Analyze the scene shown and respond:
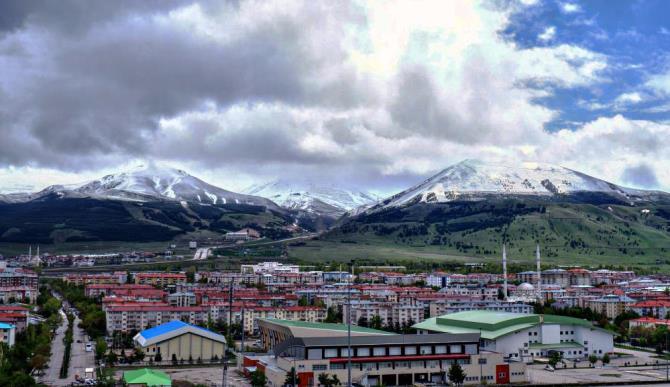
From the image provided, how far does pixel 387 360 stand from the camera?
31.4m

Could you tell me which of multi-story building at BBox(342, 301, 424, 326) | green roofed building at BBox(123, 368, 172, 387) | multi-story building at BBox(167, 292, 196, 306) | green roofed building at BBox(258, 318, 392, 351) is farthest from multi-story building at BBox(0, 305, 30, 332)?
multi-story building at BBox(342, 301, 424, 326)

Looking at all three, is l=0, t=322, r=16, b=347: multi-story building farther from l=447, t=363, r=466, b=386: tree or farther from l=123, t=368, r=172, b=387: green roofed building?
l=447, t=363, r=466, b=386: tree

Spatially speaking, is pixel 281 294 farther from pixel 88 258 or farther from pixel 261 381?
pixel 88 258

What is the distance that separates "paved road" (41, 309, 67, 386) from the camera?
1185 inches

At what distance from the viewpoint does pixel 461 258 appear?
342 feet

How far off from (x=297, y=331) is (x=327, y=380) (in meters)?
6.40

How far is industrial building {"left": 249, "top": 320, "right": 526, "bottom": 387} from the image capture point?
30.4 m

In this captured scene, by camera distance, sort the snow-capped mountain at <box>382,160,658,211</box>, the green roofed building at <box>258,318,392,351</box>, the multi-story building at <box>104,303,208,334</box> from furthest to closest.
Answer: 1. the snow-capped mountain at <box>382,160,658,211</box>
2. the multi-story building at <box>104,303,208,334</box>
3. the green roofed building at <box>258,318,392,351</box>

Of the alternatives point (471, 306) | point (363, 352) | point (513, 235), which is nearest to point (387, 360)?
point (363, 352)

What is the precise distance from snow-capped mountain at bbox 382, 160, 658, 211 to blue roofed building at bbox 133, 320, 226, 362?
127 m

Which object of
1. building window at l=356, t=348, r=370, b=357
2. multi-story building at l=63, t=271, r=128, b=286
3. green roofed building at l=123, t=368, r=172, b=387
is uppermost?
multi-story building at l=63, t=271, r=128, b=286

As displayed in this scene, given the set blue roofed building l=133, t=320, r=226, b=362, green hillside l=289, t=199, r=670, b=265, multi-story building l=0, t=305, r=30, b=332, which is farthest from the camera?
green hillside l=289, t=199, r=670, b=265

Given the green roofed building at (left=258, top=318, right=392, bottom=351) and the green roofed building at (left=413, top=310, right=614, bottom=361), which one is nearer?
the green roofed building at (left=258, top=318, right=392, bottom=351)

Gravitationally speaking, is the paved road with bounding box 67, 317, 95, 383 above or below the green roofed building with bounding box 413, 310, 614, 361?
below
